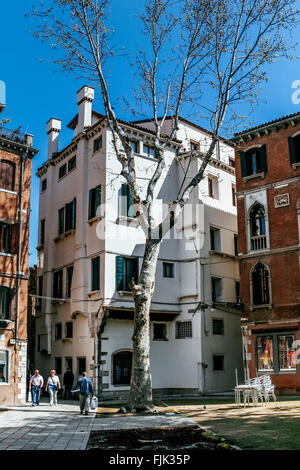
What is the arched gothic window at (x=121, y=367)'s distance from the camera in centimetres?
2830

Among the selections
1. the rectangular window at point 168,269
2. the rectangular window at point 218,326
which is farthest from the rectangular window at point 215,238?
the rectangular window at point 218,326

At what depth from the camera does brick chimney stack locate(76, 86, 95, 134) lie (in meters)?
33.3

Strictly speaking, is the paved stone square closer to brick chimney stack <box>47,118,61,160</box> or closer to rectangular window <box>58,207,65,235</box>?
rectangular window <box>58,207,65,235</box>

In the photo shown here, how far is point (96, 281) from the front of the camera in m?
29.3

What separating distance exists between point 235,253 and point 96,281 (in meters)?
9.95

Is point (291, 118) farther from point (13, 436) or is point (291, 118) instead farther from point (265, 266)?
point (13, 436)

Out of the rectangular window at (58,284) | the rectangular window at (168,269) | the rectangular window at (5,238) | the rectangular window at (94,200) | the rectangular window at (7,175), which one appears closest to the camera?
the rectangular window at (5,238)

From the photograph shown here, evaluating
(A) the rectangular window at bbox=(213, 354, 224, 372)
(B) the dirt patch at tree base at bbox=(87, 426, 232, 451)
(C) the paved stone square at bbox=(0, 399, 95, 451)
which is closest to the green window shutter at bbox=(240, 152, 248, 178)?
(A) the rectangular window at bbox=(213, 354, 224, 372)

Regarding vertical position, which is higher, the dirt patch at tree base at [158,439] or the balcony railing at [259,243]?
the balcony railing at [259,243]

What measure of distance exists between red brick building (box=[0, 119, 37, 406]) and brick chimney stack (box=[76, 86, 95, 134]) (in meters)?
5.13

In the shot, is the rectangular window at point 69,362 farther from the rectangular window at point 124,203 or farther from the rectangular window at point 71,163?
the rectangular window at point 71,163

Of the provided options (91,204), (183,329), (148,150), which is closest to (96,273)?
(91,204)

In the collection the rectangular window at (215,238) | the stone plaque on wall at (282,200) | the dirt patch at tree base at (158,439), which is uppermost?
the stone plaque on wall at (282,200)

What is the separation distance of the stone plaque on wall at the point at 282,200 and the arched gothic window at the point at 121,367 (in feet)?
38.0
